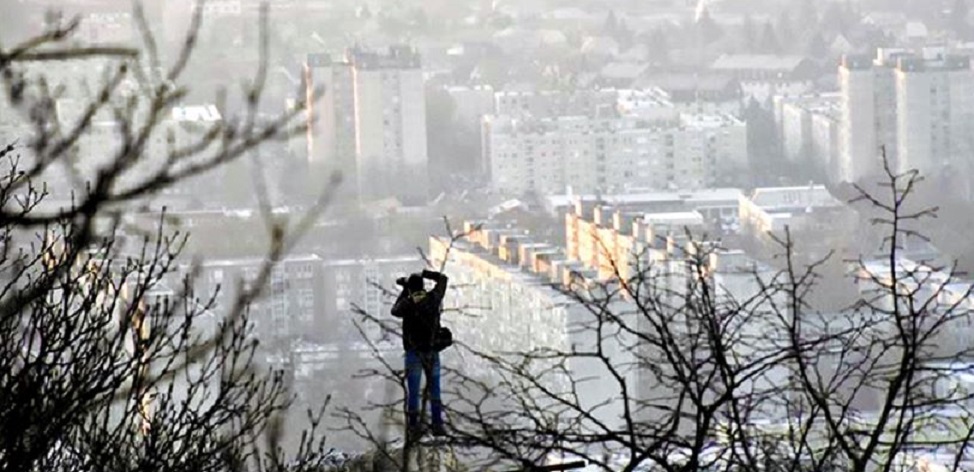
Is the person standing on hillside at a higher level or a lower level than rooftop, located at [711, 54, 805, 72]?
lower

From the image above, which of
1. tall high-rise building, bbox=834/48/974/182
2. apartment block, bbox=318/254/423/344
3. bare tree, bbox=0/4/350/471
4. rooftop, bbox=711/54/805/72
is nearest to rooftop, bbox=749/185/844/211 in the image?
tall high-rise building, bbox=834/48/974/182

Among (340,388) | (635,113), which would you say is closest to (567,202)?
(635,113)

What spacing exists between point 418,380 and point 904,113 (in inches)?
441

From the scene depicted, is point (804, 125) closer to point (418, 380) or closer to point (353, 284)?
point (353, 284)

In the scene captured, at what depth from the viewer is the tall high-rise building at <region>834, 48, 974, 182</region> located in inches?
520

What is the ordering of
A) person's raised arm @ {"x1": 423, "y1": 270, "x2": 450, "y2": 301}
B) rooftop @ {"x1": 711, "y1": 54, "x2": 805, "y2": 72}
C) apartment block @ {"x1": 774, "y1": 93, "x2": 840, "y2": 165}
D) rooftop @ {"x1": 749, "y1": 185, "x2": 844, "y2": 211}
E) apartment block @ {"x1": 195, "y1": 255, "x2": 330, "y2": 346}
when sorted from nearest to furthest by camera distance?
person's raised arm @ {"x1": 423, "y1": 270, "x2": 450, "y2": 301}
apartment block @ {"x1": 195, "y1": 255, "x2": 330, "y2": 346}
rooftop @ {"x1": 749, "y1": 185, "x2": 844, "y2": 211}
apartment block @ {"x1": 774, "y1": 93, "x2": 840, "y2": 165}
rooftop @ {"x1": 711, "y1": 54, "x2": 805, "y2": 72}

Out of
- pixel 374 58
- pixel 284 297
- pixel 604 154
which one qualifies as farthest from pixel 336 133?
pixel 284 297

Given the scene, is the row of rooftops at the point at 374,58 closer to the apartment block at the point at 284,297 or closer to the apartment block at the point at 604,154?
the apartment block at the point at 604,154

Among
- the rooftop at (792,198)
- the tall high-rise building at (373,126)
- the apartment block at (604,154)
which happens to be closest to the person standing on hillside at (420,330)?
the rooftop at (792,198)

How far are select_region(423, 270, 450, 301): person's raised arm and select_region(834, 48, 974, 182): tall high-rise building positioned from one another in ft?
34.5

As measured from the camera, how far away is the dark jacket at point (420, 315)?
235cm

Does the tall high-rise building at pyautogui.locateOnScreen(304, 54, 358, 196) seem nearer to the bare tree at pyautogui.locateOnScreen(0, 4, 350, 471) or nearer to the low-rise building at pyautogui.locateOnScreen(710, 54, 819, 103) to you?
the low-rise building at pyautogui.locateOnScreen(710, 54, 819, 103)

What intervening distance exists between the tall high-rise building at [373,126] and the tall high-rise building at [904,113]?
218cm

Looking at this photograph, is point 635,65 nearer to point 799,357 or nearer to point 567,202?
point 567,202
